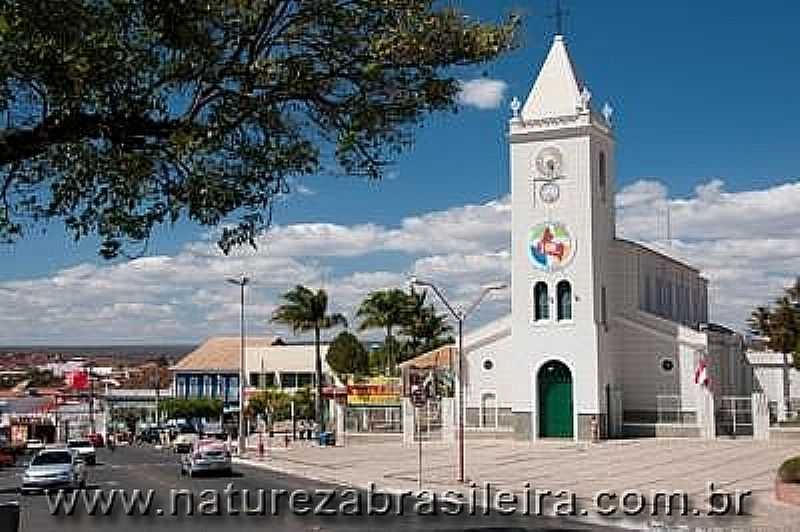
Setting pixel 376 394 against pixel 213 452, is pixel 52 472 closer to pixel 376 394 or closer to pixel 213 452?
pixel 213 452

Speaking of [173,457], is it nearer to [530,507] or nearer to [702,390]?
[702,390]

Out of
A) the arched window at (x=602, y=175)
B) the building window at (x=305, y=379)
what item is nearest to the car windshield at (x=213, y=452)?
the arched window at (x=602, y=175)

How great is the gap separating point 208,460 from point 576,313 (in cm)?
2108

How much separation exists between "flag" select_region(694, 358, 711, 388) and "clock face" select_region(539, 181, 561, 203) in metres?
10.3

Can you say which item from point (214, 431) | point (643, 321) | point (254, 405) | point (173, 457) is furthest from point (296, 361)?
point (643, 321)

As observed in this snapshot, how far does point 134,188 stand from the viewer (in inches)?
654

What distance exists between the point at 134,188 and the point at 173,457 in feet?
160

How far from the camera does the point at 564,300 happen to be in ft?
187

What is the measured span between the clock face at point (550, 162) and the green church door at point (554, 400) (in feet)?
29.7

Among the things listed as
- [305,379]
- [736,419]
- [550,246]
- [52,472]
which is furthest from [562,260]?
[305,379]

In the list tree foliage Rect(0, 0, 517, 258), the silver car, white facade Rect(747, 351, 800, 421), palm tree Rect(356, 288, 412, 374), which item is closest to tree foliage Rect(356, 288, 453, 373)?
palm tree Rect(356, 288, 412, 374)

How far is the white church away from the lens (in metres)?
56.0

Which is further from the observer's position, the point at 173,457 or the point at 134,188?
the point at 173,457

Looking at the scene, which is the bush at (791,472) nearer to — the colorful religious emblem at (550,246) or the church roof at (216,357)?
the colorful religious emblem at (550,246)
